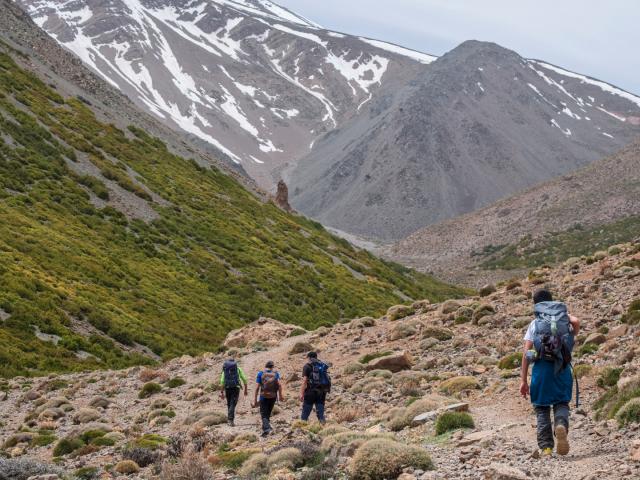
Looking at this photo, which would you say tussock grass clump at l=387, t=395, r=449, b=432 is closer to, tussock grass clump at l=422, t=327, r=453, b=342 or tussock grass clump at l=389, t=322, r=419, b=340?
tussock grass clump at l=422, t=327, r=453, b=342

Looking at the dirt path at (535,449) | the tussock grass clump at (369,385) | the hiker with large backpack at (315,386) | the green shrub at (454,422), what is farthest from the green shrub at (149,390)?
the green shrub at (454,422)

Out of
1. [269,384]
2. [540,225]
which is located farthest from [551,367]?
[540,225]

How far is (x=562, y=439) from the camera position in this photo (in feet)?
33.1

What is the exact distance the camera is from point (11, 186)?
52.7m

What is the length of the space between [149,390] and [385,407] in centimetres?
1237

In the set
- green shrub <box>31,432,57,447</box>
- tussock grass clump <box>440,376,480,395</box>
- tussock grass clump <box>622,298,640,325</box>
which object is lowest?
green shrub <box>31,432,57,447</box>

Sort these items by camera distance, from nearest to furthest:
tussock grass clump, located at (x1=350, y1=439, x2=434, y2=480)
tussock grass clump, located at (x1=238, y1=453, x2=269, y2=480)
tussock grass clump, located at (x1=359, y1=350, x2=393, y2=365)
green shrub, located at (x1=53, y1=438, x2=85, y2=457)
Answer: tussock grass clump, located at (x1=350, y1=439, x2=434, y2=480) < tussock grass clump, located at (x1=238, y1=453, x2=269, y2=480) < green shrub, located at (x1=53, y1=438, x2=85, y2=457) < tussock grass clump, located at (x1=359, y1=350, x2=393, y2=365)

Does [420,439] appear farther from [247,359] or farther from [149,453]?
[247,359]

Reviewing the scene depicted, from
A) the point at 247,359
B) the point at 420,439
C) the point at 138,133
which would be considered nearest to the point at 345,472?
the point at 420,439

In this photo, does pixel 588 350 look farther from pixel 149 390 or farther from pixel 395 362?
pixel 149 390

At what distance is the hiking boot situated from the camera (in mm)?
10070

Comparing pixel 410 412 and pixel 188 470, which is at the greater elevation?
pixel 410 412

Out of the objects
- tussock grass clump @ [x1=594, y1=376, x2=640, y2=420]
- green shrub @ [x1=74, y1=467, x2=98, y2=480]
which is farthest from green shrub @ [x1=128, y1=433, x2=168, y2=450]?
tussock grass clump @ [x1=594, y1=376, x2=640, y2=420]

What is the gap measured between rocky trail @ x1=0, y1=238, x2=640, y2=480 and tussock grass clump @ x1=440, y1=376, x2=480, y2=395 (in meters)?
0.05
